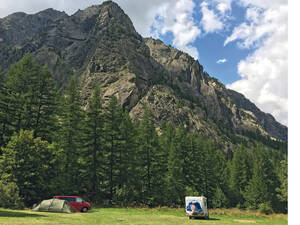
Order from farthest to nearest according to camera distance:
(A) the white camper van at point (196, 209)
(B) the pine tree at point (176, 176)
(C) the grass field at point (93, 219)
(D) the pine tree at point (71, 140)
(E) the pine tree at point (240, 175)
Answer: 1. (E) the pine tree at point (240, 175)
2. (B) the pine tree at point (176, 176)
3. (D) the pine tree at point (71, 140)
4. (A) the white camper van at point (196, 209)
5. (C) the grass field at point (93, 219)

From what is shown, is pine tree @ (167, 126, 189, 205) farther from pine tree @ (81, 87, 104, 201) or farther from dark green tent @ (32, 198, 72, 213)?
dark green tent @ (32, 198, 72, 213)

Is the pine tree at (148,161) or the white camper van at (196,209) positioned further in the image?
the pine tree at (148,161)

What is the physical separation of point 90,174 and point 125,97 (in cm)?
9163

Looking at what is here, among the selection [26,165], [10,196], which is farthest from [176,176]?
[10,196]

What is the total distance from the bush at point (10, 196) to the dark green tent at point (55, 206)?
5.99 ft

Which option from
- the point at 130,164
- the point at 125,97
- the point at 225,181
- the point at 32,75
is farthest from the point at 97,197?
the point at 125,97

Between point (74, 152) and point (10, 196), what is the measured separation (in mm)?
12830

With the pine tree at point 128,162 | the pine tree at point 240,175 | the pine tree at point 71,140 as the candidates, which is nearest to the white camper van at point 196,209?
the pine tree at point 128,162

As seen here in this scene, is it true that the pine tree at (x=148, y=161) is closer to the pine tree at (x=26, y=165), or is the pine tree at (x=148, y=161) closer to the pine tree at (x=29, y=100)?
the pine tree at (x=29, y=100)

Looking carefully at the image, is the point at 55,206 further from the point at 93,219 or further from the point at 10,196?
the point at 93,219

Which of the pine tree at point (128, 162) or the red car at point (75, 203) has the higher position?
the pine tree at point (128, 162)

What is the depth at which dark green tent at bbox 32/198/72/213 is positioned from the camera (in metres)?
23.8

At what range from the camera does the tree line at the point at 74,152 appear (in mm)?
26594

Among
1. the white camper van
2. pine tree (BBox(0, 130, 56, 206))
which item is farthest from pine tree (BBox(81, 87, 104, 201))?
the white camper van
